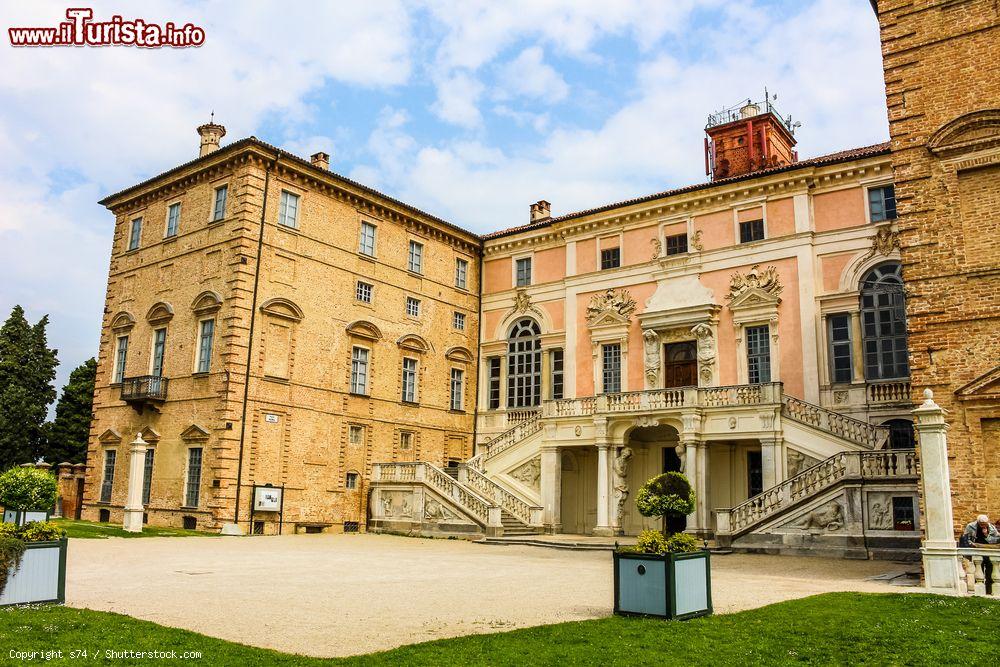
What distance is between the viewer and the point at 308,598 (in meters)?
11.9

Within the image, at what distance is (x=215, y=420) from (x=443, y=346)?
1072 cm

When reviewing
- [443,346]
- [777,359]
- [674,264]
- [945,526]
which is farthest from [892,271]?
[443,346]

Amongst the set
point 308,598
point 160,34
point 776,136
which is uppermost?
point 776,136

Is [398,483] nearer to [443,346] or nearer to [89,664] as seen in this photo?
[443,346]

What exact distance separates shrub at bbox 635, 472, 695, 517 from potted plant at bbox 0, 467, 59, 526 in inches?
543

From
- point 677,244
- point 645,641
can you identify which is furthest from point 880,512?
point 645,641

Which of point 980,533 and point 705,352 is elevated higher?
point 705,352

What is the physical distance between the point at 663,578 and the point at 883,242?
2043 centimetres

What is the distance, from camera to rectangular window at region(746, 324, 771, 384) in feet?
92.8

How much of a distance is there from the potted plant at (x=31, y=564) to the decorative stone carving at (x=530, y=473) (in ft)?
68.3

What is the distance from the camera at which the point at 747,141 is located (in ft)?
131

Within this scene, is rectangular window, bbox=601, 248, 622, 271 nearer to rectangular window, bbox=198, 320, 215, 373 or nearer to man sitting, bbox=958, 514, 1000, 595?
rectangular window, bbox=198, 320, 215, 373

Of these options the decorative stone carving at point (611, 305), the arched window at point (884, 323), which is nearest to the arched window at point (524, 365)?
the decorative stone carving at point (611, 305)

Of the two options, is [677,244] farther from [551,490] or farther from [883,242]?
[551,490]
